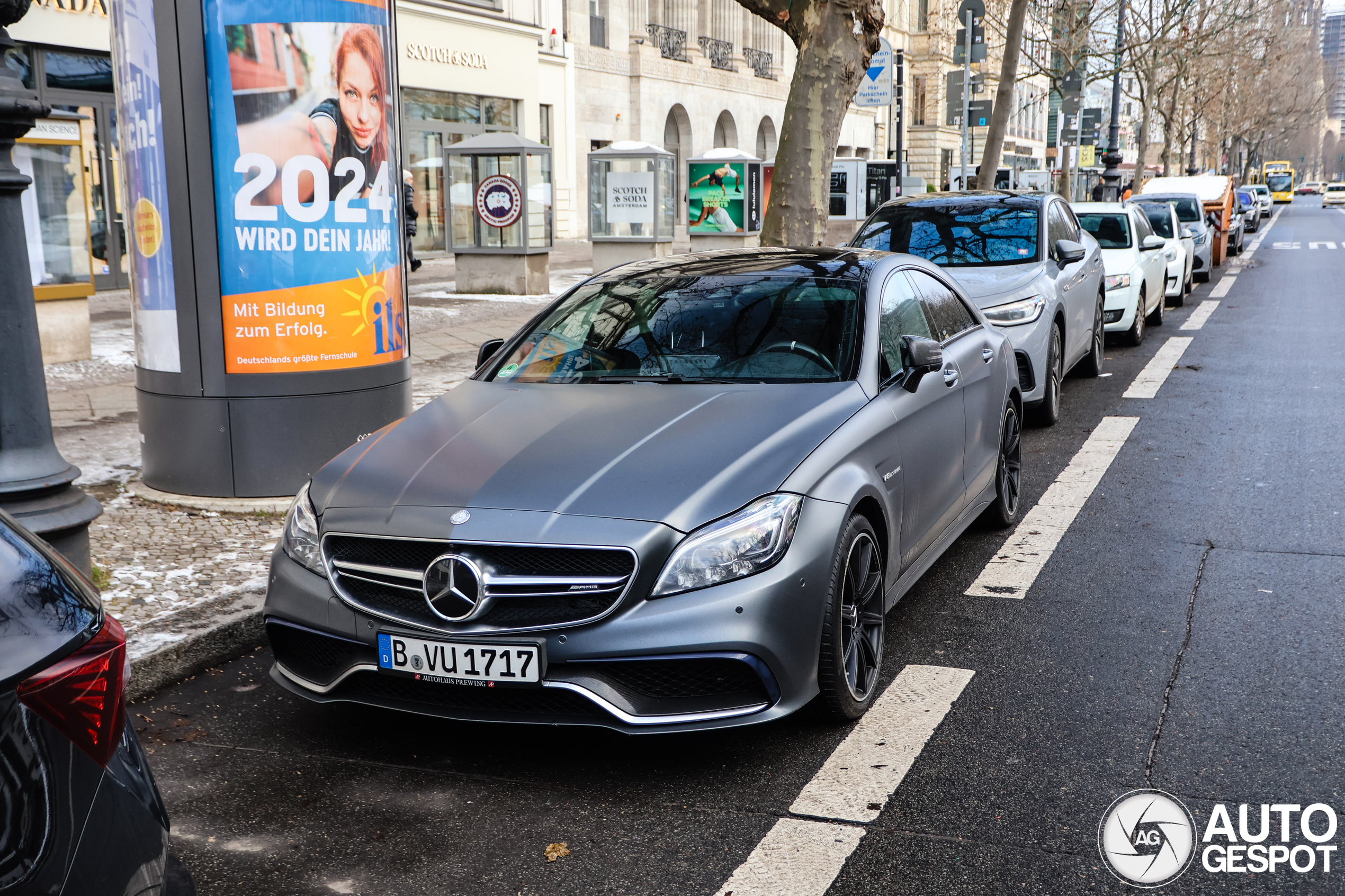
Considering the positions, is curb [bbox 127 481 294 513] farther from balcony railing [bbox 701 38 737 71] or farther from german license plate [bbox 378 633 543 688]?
balcony railing [bbox 701 38 737 71]

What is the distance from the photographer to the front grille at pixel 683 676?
11.4 feet

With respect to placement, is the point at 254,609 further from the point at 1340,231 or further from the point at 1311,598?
the point at 1340,231

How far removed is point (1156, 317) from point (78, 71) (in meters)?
14.9

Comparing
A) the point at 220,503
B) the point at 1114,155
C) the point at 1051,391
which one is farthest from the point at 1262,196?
the point at 220,503

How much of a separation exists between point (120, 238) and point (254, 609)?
13.9 meters

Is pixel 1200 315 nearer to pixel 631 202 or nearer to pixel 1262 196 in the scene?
pixel 631 202

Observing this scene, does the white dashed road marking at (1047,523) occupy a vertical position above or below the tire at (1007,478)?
below

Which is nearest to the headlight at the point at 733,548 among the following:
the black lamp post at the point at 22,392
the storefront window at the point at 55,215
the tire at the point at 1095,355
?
the black lamp post at the point at 22,392

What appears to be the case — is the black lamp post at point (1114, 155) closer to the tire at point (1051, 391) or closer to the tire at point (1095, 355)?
the tire at point (1095, 355)

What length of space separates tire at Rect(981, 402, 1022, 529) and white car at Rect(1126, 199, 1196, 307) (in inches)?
486

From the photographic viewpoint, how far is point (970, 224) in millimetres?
10242

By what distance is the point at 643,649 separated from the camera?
3.43m

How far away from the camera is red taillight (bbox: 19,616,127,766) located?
1.75m

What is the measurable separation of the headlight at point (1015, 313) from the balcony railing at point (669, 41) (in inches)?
1272
